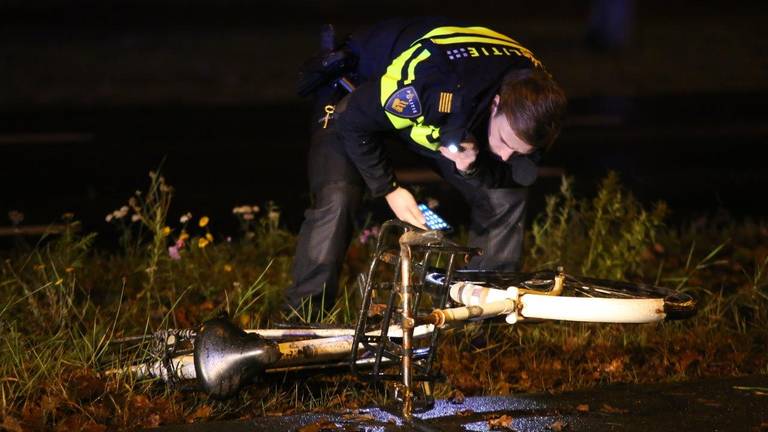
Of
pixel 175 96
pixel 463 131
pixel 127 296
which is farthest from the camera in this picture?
pixel 175 96

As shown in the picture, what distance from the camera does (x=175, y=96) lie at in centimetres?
1202

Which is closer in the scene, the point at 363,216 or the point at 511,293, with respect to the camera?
the point at 511,293

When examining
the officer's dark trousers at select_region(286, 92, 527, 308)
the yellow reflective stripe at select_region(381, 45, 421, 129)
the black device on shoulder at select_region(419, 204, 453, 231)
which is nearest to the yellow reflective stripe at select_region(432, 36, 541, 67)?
the yellow reflective stripe at select_region(381, 45, 421, 129)

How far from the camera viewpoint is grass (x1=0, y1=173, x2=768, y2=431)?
4141mm

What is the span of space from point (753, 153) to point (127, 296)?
6.37 meters

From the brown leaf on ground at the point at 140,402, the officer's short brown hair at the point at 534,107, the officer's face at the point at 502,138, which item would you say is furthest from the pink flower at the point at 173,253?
the officer's short brown hair at the point at 534,107

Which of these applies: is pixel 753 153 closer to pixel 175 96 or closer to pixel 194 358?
pixel 175 96

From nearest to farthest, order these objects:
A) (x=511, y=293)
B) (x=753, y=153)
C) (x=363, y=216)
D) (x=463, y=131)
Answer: (x=511, y=293), (x=463, y=131), (x=363, y=216), (x=753, y=153)

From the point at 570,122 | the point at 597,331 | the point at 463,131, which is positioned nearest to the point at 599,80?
the point at 570,122

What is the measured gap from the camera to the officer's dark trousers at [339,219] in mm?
4785

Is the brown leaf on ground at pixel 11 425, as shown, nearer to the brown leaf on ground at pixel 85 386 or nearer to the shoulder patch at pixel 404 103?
the brown leaf on ground at pixel 85 386

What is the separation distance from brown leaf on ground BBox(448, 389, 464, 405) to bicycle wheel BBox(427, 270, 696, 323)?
1.29 feet

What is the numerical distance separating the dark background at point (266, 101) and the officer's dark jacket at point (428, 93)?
1863 millimetres

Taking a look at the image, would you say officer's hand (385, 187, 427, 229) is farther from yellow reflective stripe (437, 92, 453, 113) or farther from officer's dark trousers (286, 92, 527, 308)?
yellow reflective stripe (437, 92, 453, 113)
